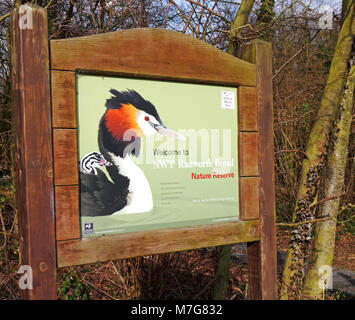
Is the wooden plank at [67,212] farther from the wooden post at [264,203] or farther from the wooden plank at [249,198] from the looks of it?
the wooden post at [264,203]

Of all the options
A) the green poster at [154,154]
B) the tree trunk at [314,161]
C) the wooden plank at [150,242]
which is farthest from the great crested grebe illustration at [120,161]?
the tree trunk at [314,161]

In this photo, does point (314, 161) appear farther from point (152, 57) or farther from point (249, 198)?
point (152, 57)

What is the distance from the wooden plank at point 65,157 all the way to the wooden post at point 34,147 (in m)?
0.04

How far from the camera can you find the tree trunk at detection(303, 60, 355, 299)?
12.9 feet

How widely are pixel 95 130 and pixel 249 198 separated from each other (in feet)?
3.36

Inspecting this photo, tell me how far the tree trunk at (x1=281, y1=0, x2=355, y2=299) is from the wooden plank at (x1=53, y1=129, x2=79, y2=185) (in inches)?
97.7

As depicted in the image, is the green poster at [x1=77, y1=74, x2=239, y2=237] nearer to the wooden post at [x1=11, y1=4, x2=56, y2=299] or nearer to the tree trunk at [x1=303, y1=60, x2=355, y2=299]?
the wooden post at [x1=11, y1=4, x2=56, y2=299]

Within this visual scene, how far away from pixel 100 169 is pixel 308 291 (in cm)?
272

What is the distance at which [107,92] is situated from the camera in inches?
83.5

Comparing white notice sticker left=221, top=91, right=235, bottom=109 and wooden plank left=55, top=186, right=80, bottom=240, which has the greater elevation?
white notice sticker left=221, top=91, right=235, bottom=109

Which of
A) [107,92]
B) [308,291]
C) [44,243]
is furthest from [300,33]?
[44,243]

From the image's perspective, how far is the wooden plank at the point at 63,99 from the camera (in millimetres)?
1973

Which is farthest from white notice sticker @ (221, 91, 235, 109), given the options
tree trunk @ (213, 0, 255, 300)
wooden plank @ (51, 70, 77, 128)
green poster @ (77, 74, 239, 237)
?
tree trunk @ (213, 0, 255, 300)
